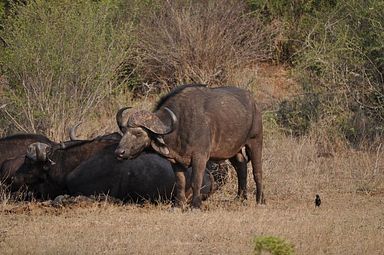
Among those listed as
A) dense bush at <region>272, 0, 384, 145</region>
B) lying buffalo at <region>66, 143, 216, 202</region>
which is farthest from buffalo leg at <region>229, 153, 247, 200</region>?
dense bush at <region>272, 0, 384, 145</region>

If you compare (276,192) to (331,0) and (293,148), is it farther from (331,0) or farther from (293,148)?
(331,0)

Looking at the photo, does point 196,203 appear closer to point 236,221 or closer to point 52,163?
point 236,221

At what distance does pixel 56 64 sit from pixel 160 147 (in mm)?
5520

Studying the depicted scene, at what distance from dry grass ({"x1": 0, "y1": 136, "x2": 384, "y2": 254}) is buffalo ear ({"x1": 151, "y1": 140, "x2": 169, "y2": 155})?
0.85 metres

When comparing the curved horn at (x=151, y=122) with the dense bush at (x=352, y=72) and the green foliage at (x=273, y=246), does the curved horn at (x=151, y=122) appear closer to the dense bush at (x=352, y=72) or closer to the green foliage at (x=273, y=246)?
the green foliage at (x=273, y=246)

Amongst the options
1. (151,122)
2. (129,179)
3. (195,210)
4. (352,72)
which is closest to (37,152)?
(129,179)

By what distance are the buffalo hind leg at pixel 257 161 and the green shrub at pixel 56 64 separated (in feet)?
16.4

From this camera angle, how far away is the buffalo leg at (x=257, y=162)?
46.8 feet

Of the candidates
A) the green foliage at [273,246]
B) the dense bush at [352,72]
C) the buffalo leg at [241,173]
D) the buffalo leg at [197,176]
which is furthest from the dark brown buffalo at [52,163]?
the green foliage at [273,246]

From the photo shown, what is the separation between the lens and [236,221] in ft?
38.9

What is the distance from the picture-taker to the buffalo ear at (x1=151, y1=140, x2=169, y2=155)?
43.2 feet

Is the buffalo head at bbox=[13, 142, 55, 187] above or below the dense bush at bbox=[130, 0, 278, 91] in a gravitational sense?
below

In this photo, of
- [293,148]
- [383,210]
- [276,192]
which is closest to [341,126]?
[293,148]

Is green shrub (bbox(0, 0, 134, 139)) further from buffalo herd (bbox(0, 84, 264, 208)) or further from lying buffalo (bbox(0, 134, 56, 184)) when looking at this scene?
buffalo herd (bbox(0, 84, 264, 208))
